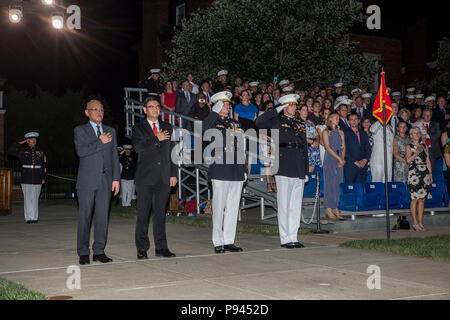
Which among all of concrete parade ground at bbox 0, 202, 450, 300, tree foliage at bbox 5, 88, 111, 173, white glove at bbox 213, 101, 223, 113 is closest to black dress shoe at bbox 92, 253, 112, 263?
concrete parade ground at bbox 0, 202, 450, 300

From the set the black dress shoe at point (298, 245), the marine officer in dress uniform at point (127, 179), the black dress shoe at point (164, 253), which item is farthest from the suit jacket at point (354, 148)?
the marine officer in dress uniform at point (127, 179)

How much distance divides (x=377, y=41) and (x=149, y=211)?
23.1 meters

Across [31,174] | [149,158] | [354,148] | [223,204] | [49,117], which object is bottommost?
[223,204]

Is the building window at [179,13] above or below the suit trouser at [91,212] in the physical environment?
above

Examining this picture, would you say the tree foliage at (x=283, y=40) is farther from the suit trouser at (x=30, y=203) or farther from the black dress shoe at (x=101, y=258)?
the black dress shoe at (x=101, y=258)

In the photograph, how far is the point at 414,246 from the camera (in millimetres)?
9445

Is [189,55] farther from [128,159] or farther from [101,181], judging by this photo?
[101,181]

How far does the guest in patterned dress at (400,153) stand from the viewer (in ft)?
43.6

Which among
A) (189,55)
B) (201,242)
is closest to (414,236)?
(201,242)

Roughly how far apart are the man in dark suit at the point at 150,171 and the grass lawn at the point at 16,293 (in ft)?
7.35

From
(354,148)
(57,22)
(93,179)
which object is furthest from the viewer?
(57,22)

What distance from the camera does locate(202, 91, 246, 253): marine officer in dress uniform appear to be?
9.09 metres

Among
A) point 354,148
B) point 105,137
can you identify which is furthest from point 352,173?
point 105,137

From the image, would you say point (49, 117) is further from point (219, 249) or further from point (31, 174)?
point (219, 249)
